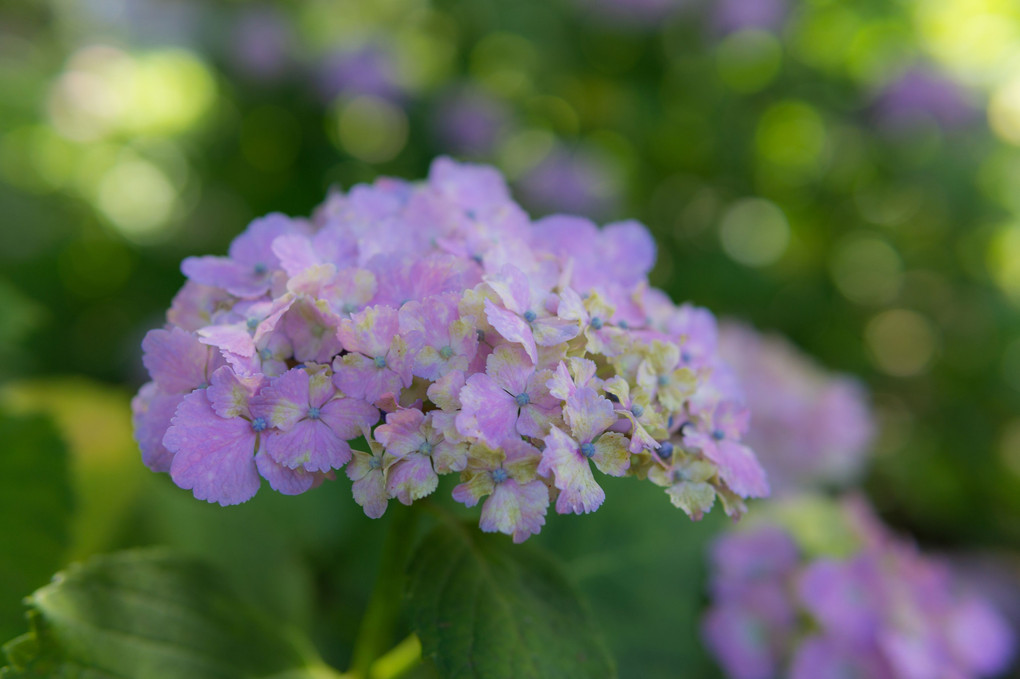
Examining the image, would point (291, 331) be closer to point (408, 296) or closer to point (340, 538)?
point (408, 296)

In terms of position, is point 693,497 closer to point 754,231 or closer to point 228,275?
point 228,275

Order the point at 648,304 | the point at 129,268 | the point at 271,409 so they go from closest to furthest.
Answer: the point at 271,409
the point at 648,304
the point at 129,268

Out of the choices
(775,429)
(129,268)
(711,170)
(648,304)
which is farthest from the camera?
(711,170)

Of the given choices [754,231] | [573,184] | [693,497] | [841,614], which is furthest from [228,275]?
[754,231]

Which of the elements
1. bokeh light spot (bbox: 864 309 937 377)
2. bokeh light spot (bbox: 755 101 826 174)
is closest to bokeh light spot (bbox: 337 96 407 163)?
bokeh light spot (bbox: 755 101 826 174)

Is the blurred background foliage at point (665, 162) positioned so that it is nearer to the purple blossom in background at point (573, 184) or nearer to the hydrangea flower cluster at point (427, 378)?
the purple blossom in background at point (573, 184)

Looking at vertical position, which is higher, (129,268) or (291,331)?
(291,331)

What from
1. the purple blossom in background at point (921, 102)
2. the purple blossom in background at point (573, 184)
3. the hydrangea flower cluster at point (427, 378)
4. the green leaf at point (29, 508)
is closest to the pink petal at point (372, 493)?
the hydrangea flower cluster at point (427, 378)

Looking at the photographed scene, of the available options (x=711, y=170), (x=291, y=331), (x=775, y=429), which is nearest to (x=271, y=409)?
(x=291, y=331)
